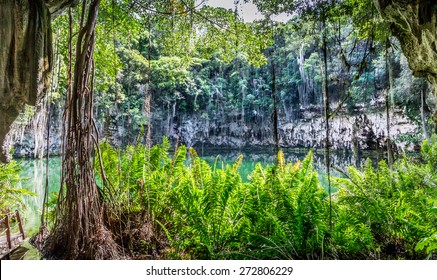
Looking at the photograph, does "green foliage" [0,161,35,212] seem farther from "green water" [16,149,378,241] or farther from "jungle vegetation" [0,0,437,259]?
"jungle vegetation" [0,0,437,259]

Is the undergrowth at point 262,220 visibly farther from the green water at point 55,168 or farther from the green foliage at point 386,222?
the green water at point 55,168

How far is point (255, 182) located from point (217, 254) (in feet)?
1.52

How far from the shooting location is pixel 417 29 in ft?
6.30

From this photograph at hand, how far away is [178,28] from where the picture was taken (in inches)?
106

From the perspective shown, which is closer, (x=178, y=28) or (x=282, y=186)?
(x=282, y=186)

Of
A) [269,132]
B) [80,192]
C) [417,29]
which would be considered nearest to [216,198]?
[80,192]

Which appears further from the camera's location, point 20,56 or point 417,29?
point 417,29

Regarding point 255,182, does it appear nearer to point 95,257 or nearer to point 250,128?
point 95,257

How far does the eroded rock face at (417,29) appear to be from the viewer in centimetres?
180

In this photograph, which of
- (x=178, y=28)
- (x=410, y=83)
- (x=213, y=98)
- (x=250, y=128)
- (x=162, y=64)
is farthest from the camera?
(x=250, y=128)

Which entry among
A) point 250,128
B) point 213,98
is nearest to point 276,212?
point 213,98

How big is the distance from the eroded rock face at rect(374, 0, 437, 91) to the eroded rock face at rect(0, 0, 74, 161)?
2.09m

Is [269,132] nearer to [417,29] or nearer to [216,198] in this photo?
[417,29]

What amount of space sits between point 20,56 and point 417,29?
2.32 metres
